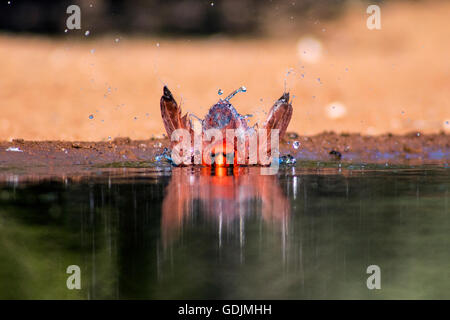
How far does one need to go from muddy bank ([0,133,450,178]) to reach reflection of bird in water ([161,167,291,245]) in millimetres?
3121

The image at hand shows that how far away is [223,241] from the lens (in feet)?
17.4

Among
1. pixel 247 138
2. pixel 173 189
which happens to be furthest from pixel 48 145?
pixel 173 189

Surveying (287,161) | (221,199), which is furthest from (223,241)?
(287,161)

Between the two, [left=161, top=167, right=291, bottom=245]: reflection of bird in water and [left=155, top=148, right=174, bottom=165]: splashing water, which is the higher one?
[left=155, top=148, right=174, bottom=165]: splashing water

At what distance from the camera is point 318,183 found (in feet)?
33.0

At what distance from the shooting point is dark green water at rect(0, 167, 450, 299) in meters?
4.11

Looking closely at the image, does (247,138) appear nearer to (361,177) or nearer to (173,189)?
(361,177)

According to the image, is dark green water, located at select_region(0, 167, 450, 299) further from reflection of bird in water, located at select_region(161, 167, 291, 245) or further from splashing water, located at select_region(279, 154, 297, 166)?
splashing water, located at select_region(279, 154, 297, 166)

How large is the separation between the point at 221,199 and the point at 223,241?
2518mm

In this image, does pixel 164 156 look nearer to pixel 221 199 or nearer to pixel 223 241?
pixel 221 199

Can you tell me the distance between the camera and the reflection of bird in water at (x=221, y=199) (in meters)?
6.43

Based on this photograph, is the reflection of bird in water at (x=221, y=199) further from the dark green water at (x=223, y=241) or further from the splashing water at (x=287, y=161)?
the splashing water at (x=287, y=161)

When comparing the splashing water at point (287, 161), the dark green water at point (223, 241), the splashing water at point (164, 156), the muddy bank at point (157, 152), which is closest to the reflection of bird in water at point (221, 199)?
the dark green water at point (223, 241)

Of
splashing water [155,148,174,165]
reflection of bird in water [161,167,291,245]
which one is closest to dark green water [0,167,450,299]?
reflection of bird in water [161,167,291,245]
